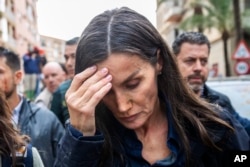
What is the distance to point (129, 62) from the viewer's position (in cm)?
164

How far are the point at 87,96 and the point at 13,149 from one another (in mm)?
→ 696

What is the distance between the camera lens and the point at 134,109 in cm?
167

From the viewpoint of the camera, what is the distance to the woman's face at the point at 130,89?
1624 millimetres

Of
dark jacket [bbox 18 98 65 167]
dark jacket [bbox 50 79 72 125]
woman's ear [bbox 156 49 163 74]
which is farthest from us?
dark jacket [bbox 50 79 72 125]

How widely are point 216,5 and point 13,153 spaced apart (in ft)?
71.7

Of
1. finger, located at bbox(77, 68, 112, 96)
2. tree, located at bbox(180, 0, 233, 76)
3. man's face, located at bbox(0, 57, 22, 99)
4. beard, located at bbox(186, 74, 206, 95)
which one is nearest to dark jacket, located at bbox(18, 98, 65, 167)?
man's face, located at bbox(0, 57, 22, 99)

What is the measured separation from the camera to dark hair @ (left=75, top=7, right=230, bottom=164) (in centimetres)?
166

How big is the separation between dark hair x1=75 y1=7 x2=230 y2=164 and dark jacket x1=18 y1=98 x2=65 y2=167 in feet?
5.68

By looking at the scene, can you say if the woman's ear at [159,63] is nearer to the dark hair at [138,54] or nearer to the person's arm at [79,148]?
the dark hair at [138,54]

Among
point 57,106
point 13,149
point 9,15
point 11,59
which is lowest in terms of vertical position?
point 57,106

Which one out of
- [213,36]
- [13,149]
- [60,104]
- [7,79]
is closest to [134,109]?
[13,149]

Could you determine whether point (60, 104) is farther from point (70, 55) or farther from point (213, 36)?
point (213, 36)

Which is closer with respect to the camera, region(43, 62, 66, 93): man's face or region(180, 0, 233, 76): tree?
region(43, 62, 66, 93): man's face

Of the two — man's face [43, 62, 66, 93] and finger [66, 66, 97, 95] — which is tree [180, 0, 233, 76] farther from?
finger [66, 66, 97, 95]
